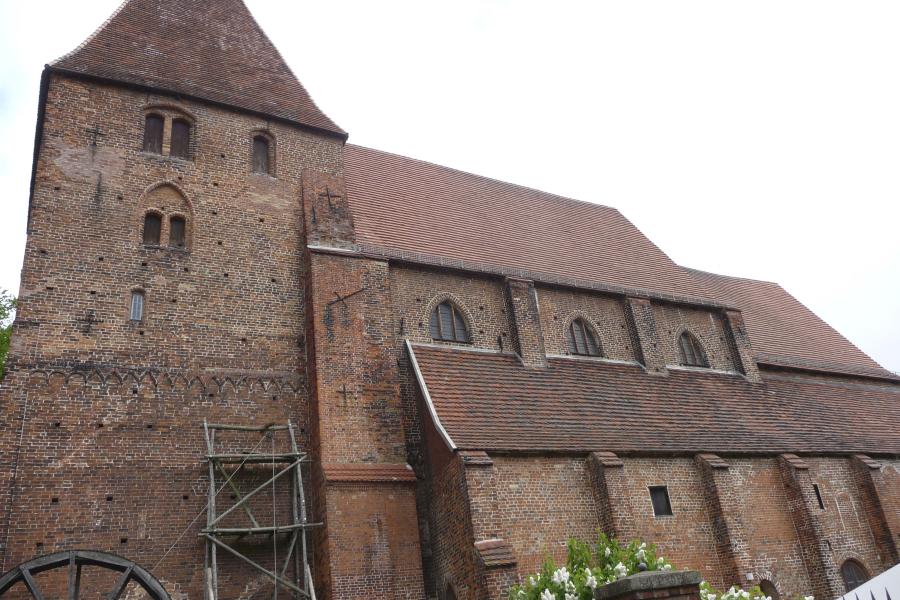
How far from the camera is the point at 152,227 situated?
1373 cm

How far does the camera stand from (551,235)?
2030cm

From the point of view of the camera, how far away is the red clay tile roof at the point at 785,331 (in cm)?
2144

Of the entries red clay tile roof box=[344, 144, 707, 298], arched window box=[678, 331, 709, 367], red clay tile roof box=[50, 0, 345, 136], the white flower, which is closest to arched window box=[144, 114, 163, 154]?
red clay tile roof box=[50, 0, 345, 136]

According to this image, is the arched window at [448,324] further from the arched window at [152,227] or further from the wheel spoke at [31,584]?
the wheel spoke at [31,584]

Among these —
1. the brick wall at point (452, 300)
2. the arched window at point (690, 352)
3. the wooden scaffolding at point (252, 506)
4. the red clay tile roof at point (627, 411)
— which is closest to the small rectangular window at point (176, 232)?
the wooden scaffolding at point (252, 506)

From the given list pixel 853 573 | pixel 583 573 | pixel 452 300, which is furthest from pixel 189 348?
pixel 853 573

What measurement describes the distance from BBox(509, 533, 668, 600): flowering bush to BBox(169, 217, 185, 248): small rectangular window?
29.9 ft

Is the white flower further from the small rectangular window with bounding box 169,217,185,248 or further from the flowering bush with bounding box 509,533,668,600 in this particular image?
the small rectangular window with bounding box 169,217,185,248

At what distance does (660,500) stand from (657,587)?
9194mm

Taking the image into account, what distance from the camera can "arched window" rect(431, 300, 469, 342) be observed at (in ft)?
50.7

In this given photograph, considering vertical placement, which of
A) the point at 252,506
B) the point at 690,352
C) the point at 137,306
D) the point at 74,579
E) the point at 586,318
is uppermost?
the point at 586,318

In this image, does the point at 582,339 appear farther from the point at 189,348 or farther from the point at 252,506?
the point at 189,348

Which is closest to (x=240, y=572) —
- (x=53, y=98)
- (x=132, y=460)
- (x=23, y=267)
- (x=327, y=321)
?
(x=132, y=460)

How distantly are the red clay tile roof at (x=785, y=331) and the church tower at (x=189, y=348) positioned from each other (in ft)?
40.6
